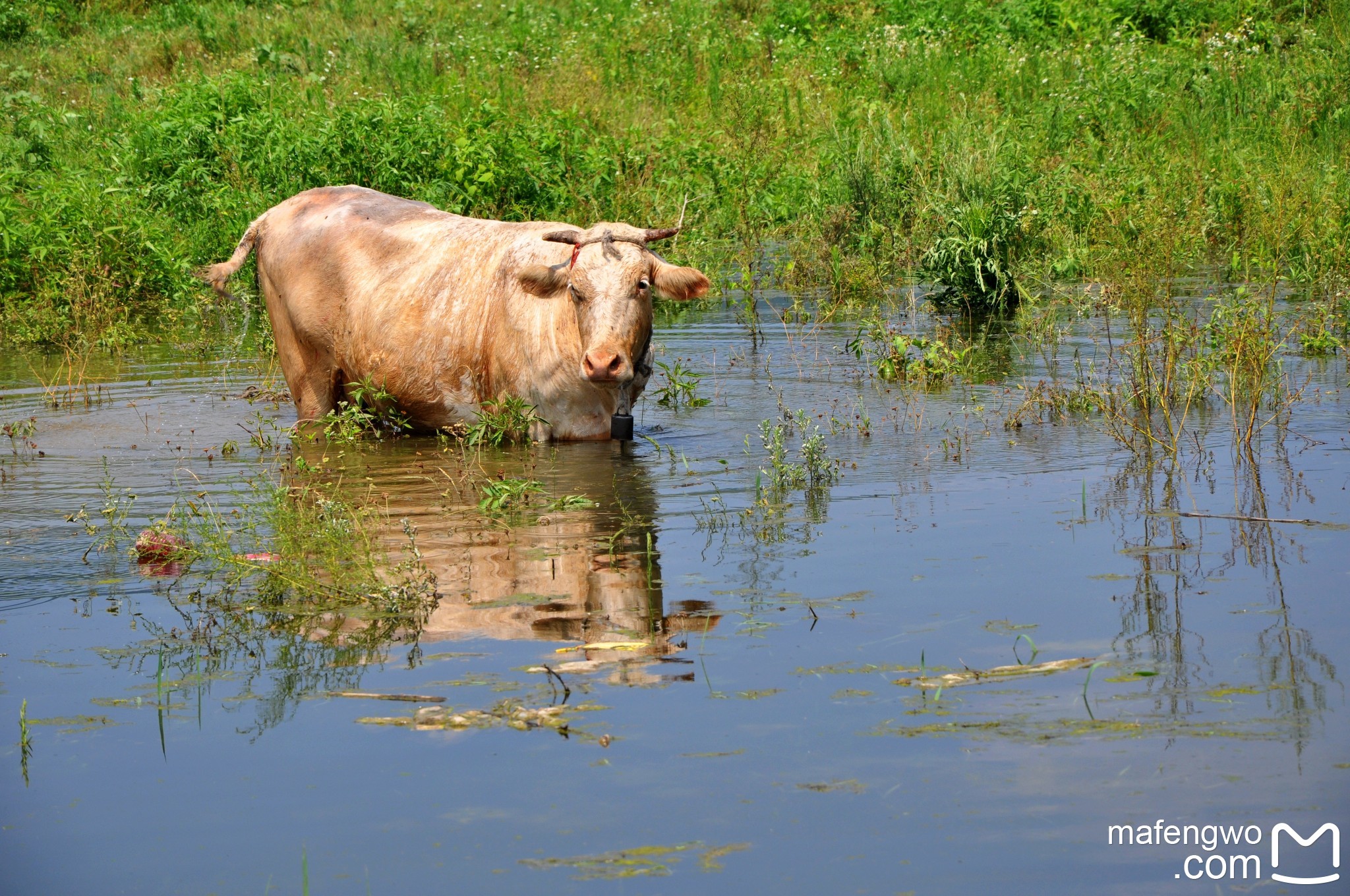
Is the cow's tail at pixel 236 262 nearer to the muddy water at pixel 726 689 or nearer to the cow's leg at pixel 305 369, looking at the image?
the cow's leg at pixel 305 369

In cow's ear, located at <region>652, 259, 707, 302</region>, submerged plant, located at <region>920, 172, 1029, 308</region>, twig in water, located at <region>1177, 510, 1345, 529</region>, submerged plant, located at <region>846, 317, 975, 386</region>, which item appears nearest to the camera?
twig in water, located at <region>1177, 510, 1345, 529</region>

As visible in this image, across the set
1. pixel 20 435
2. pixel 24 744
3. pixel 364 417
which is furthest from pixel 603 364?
pixel 24 744

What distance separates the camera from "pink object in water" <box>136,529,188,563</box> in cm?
556

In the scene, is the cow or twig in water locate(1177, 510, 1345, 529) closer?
twig in water locate(1177, 510, 1345, 529)

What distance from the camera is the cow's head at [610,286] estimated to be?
7.38 m

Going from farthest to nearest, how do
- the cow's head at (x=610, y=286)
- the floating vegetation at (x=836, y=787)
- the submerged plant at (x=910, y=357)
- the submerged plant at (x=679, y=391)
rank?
1. the submerged plant at (x=910, y=357)
2. the submerged plant at (x=679, y=391)
3. the cow's head at (x=610, y=286)
4. the floating vegetation at (x=836, y=787)

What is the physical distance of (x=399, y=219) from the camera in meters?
8.49

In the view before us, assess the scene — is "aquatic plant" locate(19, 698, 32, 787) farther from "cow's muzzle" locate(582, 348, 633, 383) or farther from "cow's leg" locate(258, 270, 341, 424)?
"cow's leg" locate(258, 270, 341, 424)

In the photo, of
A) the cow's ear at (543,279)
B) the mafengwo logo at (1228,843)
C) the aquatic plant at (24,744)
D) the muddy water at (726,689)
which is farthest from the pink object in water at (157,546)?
the mafengwo logo at (1228,843)

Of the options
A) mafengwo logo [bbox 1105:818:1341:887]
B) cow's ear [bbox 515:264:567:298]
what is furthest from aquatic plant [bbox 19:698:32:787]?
cow's ear [bbox 515:264:567:298]

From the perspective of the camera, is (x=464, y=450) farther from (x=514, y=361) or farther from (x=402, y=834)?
(x=402, y=834)

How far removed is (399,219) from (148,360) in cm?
311

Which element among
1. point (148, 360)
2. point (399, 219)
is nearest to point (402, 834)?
point (399, 219)

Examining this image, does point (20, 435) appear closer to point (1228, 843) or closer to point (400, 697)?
point (400, 697)
